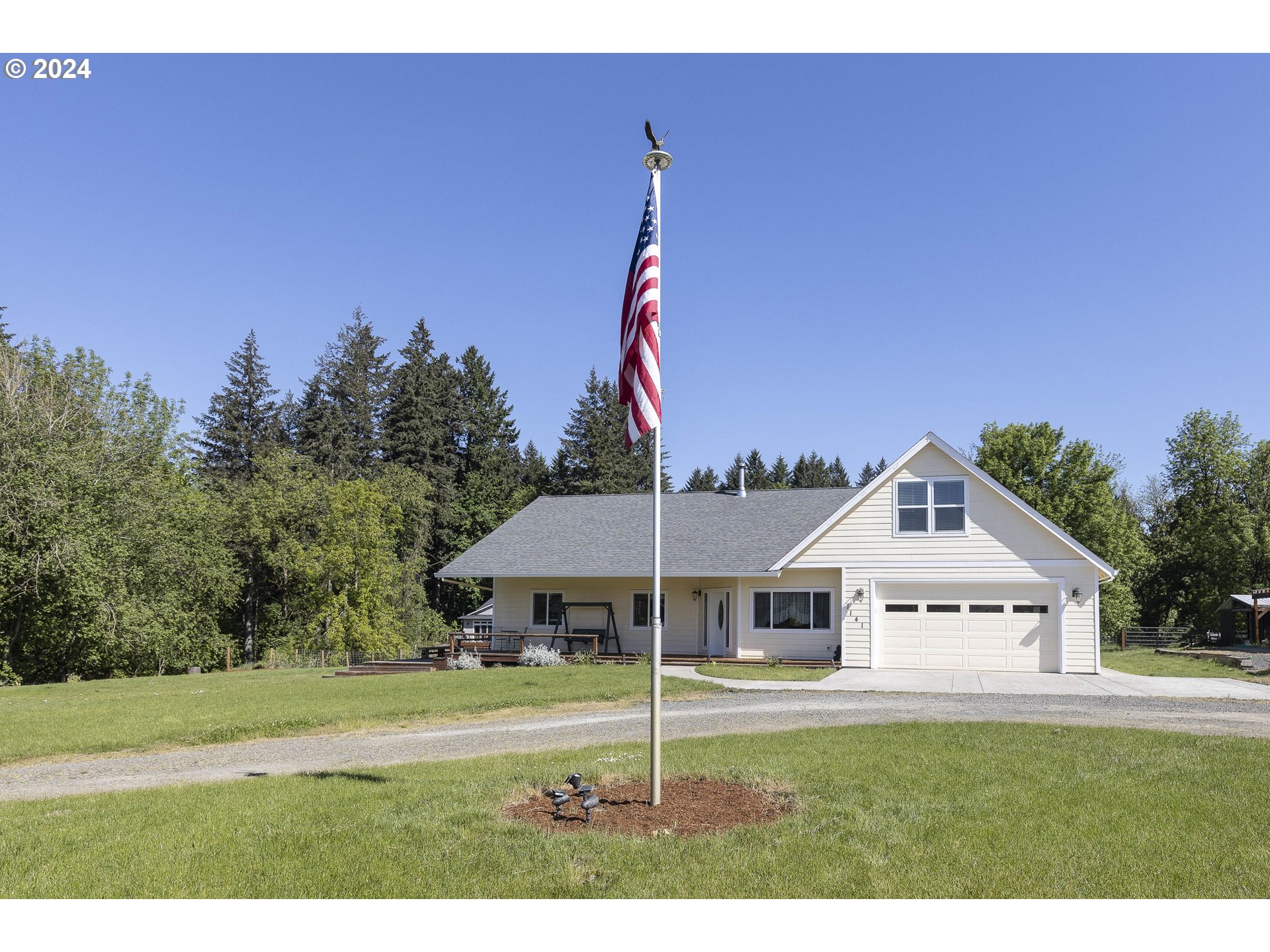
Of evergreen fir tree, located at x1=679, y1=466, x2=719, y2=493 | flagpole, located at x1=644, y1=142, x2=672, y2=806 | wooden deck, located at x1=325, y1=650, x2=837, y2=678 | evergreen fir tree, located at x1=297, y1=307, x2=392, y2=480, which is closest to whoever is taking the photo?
flagpole, located at x1=644, y1=142, x2=672, y2=806

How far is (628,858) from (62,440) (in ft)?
89.8

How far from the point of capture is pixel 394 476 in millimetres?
45656

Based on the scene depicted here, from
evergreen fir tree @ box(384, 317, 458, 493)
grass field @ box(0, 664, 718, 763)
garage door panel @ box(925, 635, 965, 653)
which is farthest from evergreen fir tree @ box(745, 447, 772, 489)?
grass field @ box(0, 664, 718, 763)

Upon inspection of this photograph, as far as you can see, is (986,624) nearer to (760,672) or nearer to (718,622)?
(760,672)

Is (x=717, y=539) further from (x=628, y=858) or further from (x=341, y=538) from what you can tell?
(x=628, y=858)

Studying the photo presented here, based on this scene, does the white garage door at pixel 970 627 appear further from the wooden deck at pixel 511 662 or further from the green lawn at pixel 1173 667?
the green lawn at pixel 1173 667

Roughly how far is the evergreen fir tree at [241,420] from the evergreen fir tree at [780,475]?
159ft

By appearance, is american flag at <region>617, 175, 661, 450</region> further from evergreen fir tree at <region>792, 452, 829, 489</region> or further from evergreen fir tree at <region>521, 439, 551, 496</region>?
evergreen fir tree at <region>792, 452, 829, 489</region>

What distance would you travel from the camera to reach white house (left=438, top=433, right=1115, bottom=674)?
21.0 metres

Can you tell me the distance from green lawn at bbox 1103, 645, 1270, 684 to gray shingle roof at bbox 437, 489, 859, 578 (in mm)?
9016

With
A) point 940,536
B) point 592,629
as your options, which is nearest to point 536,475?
point 592,629

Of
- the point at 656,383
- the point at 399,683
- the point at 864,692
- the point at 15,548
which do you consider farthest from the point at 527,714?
the point at 15,548

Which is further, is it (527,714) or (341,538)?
(341,538)

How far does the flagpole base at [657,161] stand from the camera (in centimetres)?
733
